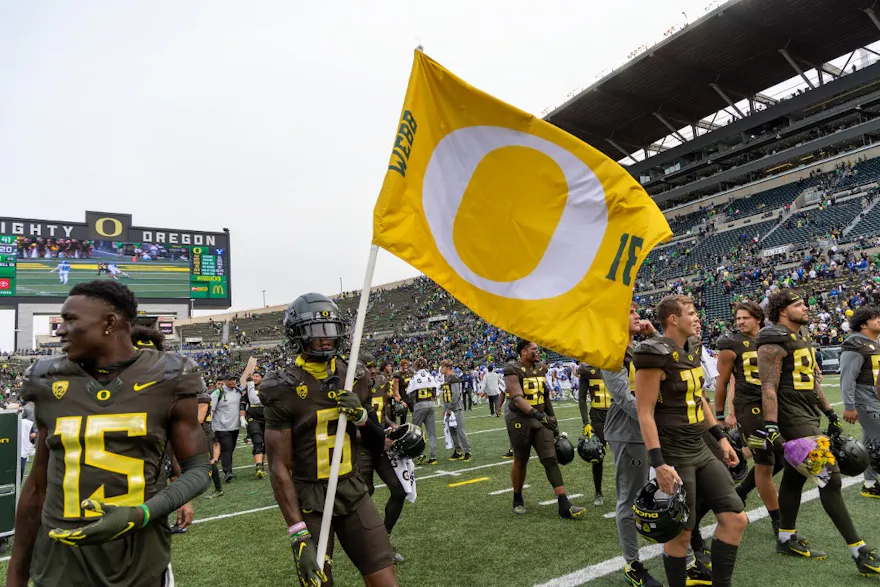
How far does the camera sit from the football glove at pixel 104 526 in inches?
70.2

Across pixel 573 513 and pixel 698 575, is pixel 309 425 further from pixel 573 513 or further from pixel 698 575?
pixel 573 513

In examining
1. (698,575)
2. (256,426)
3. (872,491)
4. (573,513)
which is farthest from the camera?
(256,426)

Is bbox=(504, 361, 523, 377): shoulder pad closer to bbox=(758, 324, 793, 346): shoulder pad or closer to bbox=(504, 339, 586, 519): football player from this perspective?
bbox=(504, 339, 586, 519): football player

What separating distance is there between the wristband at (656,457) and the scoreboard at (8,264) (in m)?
47.1

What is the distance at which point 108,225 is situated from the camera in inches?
1651

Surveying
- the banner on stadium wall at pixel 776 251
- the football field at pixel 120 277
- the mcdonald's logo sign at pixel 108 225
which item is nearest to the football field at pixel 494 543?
the banner on stadium wall at pixel 776 251

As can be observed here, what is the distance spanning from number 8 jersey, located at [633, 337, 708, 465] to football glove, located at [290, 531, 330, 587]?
2203 mm

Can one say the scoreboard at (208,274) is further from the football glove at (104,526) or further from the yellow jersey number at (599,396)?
the football glove at (104,526)

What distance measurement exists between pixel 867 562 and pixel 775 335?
1.71 m

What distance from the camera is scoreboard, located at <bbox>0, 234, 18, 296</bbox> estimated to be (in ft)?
128

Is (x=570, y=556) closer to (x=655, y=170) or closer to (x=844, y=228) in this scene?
(x=844, y=228)

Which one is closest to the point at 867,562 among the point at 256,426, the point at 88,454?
the point at 88,454

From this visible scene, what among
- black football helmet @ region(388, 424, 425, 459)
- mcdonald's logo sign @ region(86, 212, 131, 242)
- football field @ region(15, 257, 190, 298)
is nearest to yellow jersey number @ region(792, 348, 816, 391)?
black football helmet @ region(388, 424, 425, 459)

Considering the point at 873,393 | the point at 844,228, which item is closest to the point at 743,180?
the point at 844,228
